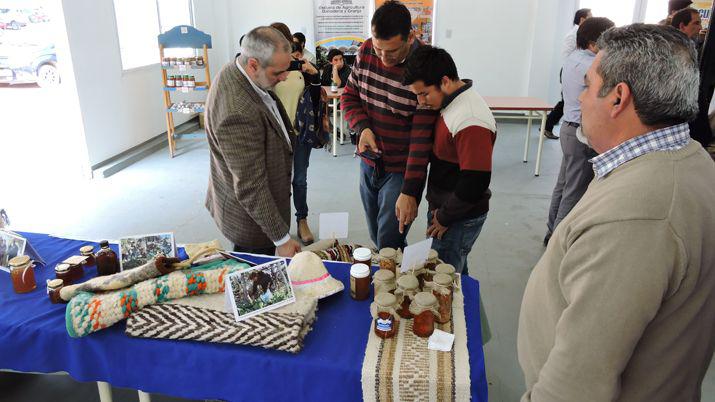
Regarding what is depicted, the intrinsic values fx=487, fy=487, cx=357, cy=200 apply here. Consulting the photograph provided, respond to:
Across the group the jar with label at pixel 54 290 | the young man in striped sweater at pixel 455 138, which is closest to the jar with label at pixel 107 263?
the jar with label at pixel 54 290

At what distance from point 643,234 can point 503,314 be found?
1936 mm

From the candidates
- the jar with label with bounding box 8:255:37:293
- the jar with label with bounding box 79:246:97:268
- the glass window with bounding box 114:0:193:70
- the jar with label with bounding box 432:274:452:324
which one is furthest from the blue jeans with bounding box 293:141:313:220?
the glass window with bounding box 114:0:193:70

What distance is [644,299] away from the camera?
2.53ft

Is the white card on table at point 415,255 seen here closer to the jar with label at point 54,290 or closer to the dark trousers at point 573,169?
the jar with label at point 54,290

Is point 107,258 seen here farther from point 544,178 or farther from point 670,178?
point 544,178

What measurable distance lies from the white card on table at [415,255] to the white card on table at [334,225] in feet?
1.17

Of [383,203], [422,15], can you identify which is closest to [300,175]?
[383,203]

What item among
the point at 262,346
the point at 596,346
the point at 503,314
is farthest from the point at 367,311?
the point at 503,314

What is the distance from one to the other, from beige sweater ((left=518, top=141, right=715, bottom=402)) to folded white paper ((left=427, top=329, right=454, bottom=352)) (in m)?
0.42

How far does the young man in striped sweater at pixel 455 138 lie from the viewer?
1.67m

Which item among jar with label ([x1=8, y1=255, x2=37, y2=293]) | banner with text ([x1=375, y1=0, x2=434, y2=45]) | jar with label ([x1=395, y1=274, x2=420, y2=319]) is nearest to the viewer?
jar with label ([x1=395, y1=274, x2=420, y2=319])

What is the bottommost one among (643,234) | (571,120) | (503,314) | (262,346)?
(503,314)

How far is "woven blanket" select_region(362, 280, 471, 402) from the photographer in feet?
4.06

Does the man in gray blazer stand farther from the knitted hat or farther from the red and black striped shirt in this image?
the red and black striped shirt
